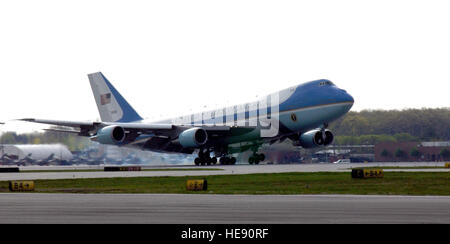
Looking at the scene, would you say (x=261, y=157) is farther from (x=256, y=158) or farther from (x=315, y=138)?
(x=315, y=138)

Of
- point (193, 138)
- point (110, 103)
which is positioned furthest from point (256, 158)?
point (110, 103)

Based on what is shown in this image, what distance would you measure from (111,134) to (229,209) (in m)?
46.9

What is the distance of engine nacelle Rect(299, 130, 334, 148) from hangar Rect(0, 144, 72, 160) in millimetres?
28581

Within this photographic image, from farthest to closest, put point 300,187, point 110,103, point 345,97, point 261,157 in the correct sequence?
point 110,103
point 261,157
point 345,97
point 300,187

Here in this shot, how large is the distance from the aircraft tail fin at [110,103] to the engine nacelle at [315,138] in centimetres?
2368

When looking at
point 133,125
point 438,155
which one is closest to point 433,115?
point 438,155

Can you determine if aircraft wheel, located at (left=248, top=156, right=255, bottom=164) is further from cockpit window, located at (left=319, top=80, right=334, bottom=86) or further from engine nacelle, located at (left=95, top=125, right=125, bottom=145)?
engine nacelle, located at (left=95, top=125, right=125, bottom=145)

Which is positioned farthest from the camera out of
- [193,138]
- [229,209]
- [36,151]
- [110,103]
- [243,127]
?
[36,151]

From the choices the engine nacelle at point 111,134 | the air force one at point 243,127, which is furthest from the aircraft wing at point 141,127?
the engine nacelle at point 111,134

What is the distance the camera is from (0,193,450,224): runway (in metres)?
18.0

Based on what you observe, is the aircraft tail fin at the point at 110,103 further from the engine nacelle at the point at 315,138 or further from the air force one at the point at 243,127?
the engine nacelle at the point at 315,138

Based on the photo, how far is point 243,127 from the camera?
69000mm

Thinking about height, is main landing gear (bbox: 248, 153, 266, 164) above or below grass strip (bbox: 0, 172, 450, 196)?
above

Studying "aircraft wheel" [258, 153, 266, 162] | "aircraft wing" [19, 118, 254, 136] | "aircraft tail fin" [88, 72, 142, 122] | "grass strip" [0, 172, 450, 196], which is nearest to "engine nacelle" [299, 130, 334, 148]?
"aircraft wheel" [258, 153, 266, 162]
